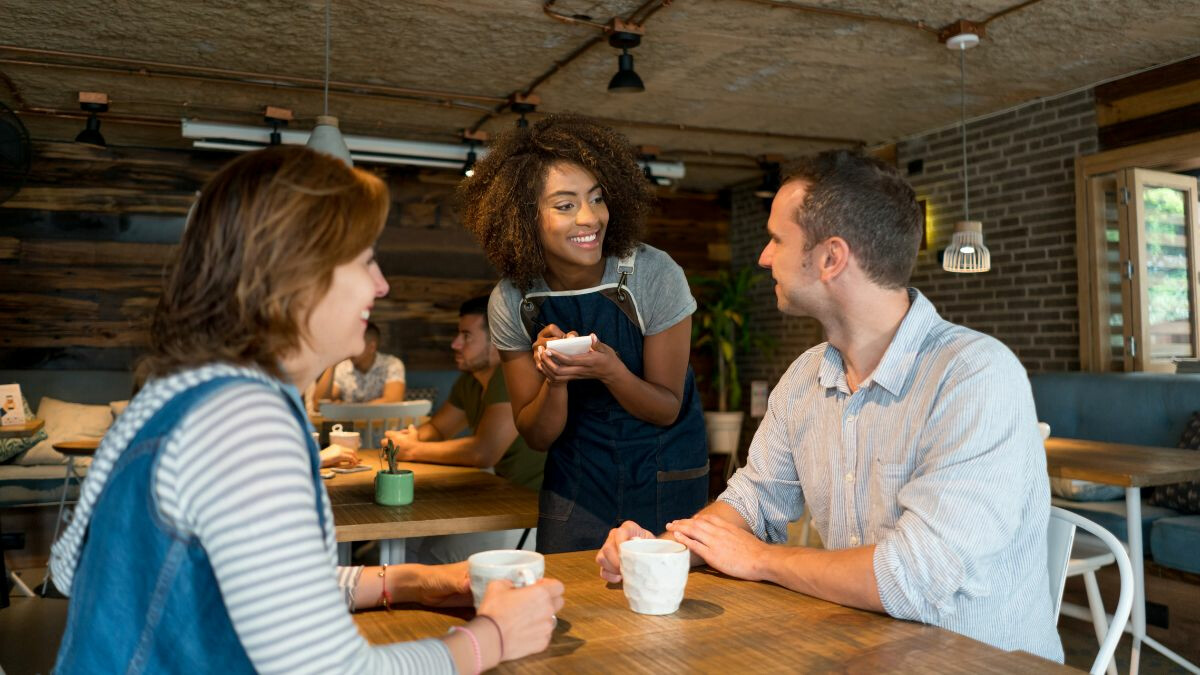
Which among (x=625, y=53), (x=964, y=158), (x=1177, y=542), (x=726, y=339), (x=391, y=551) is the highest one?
(x=625, y=53)

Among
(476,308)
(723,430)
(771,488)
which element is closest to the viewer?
(771,488)

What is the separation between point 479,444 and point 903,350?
1875 mm

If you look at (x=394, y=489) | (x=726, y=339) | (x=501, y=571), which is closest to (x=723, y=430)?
(x=726, y=339)

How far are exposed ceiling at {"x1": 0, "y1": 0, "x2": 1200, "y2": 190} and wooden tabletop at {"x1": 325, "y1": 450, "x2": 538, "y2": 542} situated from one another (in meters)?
2.43

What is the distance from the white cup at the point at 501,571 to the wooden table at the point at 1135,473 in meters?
2.64

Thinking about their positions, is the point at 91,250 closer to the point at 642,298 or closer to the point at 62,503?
the point at 62,503

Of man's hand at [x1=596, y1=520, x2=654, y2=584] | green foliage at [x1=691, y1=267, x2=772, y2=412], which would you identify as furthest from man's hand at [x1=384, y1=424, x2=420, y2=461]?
green foliage at [x1=691, y1=267, x2=772, y2=412]

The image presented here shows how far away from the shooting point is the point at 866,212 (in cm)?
162

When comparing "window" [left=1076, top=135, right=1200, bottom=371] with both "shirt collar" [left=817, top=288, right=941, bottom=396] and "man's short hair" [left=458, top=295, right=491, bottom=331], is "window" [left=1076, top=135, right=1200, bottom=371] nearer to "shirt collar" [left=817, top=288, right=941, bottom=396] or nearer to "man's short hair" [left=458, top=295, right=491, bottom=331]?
"man's short hair" [left=458, top=295, right=491, bottom=331]

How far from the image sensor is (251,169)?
0.95 m

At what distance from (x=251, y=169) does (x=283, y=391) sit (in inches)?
9.1

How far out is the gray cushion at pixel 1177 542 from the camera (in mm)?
3906

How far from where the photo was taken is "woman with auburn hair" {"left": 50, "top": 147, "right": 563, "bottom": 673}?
0.83 meters

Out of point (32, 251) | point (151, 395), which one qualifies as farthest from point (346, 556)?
point (32, 251)
